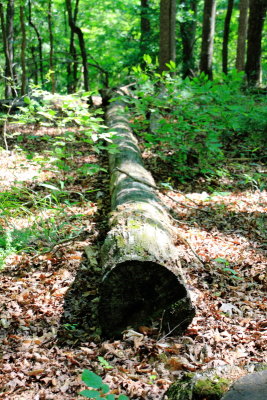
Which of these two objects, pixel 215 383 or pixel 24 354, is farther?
pixel 24 354

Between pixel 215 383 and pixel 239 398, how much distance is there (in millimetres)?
238

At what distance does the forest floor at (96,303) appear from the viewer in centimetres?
271

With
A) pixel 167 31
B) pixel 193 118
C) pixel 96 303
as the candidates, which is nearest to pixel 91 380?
pixel 96 303

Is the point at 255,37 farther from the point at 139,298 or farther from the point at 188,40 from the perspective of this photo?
the point at 139,298

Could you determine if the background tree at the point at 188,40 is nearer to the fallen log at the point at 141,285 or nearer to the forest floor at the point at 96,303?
the forest floor at the point at 96,303

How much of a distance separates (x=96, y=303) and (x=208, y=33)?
433 inches

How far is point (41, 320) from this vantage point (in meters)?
3.32

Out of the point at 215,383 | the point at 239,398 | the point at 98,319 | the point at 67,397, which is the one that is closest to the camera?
the point at 239,398

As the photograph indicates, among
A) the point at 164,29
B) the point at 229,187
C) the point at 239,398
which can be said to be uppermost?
the point at 164,29

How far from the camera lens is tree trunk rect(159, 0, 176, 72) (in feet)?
32.3

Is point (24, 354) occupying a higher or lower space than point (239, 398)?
lower

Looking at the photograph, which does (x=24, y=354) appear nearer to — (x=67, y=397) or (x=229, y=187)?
(x=67, y=397)

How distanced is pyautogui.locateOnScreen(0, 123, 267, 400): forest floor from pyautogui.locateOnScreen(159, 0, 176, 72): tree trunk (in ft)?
20.0

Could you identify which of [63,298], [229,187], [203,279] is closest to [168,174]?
[229,187]
